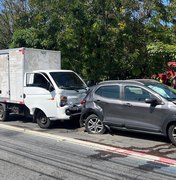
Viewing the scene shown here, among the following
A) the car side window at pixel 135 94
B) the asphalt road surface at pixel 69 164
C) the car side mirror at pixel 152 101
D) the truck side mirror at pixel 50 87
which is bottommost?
the asphalt road surface at pixel 69 164

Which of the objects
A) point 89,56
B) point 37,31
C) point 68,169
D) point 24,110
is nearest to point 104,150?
point 68,169

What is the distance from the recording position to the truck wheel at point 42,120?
11575 millimetres

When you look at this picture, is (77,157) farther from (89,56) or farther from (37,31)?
(37,31)

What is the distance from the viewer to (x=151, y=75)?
16.4 m

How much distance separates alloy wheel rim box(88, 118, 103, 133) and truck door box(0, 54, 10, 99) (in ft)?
13.7

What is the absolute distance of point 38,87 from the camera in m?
11.8

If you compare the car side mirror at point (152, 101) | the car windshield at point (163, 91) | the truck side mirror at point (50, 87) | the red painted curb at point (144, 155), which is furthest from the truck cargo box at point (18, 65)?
the red painted curb at point (144, 155)

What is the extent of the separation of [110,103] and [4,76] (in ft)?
17.2

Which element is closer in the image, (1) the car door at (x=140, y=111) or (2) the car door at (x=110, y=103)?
(1) the car door at (x=140, y=111)

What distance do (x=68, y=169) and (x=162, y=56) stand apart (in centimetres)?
1018

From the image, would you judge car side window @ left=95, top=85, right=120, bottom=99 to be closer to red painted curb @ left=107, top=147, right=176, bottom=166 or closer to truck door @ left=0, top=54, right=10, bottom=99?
red painted curb @ left=107, top=147, right=176, bottom=166

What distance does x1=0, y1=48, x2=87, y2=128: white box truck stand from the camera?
11.2 m

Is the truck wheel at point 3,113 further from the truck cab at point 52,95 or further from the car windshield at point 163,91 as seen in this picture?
the car windshield at point 163,91

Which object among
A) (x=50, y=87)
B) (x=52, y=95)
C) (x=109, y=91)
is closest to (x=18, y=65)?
(x=50, y=87)
